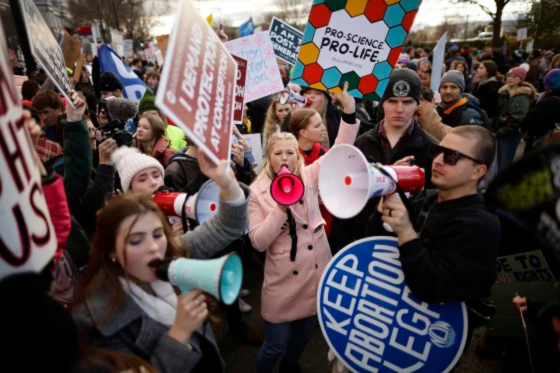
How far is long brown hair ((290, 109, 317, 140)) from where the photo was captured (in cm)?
340

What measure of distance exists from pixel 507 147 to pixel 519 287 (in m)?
4.65

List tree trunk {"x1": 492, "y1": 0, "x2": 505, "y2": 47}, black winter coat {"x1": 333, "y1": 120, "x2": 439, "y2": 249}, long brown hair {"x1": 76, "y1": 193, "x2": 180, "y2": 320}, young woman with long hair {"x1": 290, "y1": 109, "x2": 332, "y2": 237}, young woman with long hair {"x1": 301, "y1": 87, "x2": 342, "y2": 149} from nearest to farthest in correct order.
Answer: long brown hair {"x1": 76, "y1": 193, "x2": 180, "y2": 320} < black winter coat {"x1": 333, "y1": 120, "x2": 439, "y2": 249} < young woman with long hair {"x1": 290, "y1": 109, "x2": 332, "y2": 237} < young woman with long hair {"x1": 301, "y1": 87, "x2": 342, "y2": 149} < tree trunk {"x1": 492, "y1": 0, "x2": 505, "y2": 47}

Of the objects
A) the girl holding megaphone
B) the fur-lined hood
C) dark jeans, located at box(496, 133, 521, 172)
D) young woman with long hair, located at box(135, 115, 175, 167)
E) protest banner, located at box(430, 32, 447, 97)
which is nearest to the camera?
the girl holding megaphone

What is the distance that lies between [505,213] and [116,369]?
1.38 meters

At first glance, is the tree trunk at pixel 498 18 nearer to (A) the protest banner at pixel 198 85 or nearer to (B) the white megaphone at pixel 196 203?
(B) the white megaphone at pixel 196 203

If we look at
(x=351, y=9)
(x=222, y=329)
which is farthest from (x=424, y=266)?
(x=222, y=329)

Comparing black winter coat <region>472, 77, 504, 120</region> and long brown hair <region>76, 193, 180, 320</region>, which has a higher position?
long brown hair <region>76, 193, 180, 320</region>

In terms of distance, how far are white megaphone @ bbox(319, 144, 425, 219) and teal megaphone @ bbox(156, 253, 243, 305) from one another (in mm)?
577

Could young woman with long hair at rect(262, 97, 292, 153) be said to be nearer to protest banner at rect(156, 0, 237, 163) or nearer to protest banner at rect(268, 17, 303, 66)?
protest banner at rect(268, 17, 303, 66)

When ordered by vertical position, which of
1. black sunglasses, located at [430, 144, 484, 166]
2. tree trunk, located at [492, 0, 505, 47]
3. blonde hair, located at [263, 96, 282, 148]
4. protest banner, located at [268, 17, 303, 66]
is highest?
black sunglasses, located at [430, 144, 484, 166]

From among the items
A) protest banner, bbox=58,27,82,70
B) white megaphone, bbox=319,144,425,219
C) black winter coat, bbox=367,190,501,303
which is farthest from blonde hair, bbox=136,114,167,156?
protest banner, bbox=58,27,82,70

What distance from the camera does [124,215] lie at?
1568 mm

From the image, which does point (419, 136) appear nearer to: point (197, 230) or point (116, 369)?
point (197, 230)

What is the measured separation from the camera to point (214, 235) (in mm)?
1923
